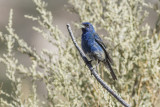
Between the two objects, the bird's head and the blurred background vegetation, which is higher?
the bird's head

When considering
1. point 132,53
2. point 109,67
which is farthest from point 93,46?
point 132,53

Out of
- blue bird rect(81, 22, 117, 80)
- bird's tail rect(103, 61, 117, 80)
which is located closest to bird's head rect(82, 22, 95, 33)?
blue bird rect(81, 22, 117, 80)

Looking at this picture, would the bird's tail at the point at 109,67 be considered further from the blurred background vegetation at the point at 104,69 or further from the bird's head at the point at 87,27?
the bird's head at the point at 87,27

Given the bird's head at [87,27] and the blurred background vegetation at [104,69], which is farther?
the bird's head at [87,27]

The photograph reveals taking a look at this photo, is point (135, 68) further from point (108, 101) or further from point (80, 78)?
point (108, 101)

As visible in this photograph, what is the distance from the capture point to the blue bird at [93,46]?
4.25 m

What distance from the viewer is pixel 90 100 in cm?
404

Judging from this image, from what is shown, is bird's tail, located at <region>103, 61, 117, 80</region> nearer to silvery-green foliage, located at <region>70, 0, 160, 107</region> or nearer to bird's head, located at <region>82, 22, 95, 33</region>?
silvery-green foliage, located at <region>70, 0, 160, 107</region>

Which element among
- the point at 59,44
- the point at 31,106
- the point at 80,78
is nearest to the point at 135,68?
the point at 80,78

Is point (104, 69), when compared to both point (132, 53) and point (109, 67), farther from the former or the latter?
point (132, 53)

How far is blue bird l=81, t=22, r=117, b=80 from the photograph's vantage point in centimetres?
425

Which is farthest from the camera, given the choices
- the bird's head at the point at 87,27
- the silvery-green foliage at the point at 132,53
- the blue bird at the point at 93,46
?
the bird's head at the point at 87,27

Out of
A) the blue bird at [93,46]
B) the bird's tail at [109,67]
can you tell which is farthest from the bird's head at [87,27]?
the bird's tail at [109,67]

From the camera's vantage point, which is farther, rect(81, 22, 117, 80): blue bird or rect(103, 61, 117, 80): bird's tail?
rect(81, 22, 117, 80): blue bird
